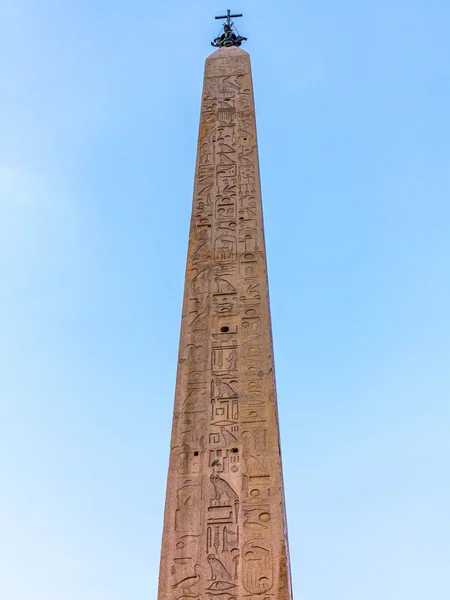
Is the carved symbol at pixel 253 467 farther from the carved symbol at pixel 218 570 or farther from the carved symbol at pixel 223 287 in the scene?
the carved symbol at pixel 223 287

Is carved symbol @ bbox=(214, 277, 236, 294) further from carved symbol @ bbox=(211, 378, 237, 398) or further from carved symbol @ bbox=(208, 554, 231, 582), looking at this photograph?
carved symbol @ bbox=(208, 554, 231, 582)

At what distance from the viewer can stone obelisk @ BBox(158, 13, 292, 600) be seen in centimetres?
639

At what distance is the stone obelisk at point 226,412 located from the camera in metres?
6.39

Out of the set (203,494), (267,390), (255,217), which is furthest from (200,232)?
(203,494)

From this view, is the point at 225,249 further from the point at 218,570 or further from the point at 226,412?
the point at 218,570

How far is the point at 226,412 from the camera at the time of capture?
7145 mm

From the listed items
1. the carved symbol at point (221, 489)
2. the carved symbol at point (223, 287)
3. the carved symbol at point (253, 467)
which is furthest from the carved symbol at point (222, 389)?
the carved symbol at point (223, 287)

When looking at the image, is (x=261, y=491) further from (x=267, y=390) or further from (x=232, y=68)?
(x=232, y=68)

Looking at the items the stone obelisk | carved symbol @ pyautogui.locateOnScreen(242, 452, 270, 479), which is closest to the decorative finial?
the stone obelisk

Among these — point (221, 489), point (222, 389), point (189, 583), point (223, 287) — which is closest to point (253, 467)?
point (221, 489)

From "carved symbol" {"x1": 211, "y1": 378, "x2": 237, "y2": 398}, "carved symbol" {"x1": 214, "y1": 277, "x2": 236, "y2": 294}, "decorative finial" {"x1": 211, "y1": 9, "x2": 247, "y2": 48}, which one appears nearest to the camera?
"carved symbol" {"x1": 211, "y1": 378, "x2": 237, "y2": 398}

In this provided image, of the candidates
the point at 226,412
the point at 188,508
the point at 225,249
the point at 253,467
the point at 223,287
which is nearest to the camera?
the point at 188,508

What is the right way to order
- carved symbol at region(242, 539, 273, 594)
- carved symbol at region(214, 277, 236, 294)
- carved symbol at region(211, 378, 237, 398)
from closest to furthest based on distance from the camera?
carved symbol at region(242, 539, 273, 594) < carved symbol at region(211, 378, 237, 398) < carved symbol at region(214, 277, 236, 294)

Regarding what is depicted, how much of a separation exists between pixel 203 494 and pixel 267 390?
3.13 feet
